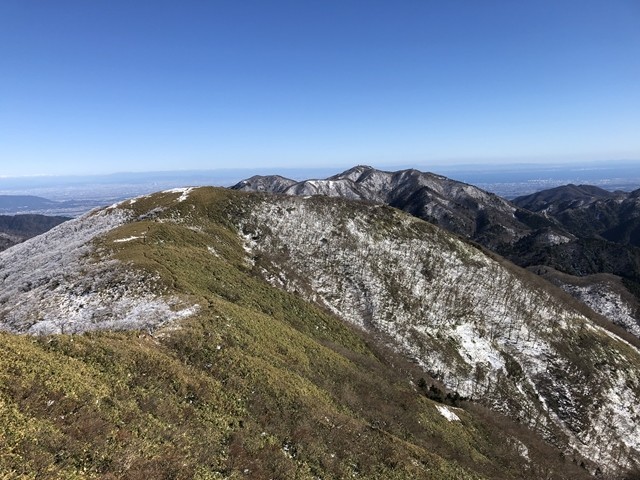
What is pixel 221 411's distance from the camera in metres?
21.2

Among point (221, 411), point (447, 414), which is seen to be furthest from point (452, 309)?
point (221, 411)

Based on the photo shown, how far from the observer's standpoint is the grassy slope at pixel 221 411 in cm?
1430

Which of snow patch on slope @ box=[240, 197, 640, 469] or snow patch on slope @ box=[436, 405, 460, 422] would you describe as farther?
snow patch on slope @ box=[240, 197, 640, 469]

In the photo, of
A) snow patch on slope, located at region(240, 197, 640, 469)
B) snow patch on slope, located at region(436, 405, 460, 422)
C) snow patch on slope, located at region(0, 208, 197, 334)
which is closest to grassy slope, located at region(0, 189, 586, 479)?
snow patch on slope, located at region(436, 405, 460, 422)

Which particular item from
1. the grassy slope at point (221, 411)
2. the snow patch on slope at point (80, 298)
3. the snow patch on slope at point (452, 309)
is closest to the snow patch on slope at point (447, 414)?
the grassy slope at point (221, 411)

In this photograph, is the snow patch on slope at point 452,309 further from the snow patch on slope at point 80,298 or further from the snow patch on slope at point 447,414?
the snow patch on slope at point 80,298

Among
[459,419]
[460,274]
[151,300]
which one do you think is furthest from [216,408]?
[460,274]

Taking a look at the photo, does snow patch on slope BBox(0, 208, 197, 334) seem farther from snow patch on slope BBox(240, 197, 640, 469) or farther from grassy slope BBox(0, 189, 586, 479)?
snow patch on slope BBox(240, 197, 640, 469)

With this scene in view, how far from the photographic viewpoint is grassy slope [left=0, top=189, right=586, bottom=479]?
14.3 metres

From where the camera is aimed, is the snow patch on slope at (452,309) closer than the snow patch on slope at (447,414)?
No

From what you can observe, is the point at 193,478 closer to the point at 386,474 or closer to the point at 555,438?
the point at 386,474

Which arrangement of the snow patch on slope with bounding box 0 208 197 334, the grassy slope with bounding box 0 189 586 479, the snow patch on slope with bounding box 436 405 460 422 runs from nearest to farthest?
the grassy slope with bounding box 0 189 586 479, the snow patch on slope with bounding box 0 208 197 334, the snow patch on slope with bounding box 436 405 460 422

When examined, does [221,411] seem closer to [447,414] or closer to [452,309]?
[447,414]

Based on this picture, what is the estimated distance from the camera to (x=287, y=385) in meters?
26.8
